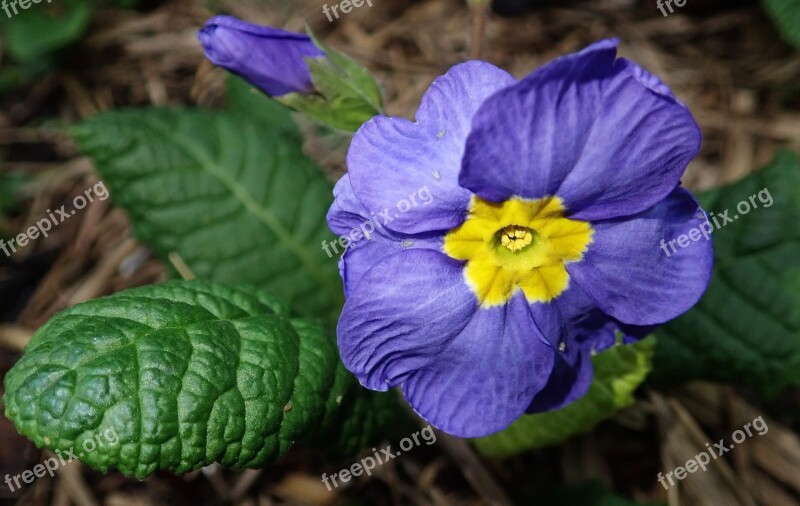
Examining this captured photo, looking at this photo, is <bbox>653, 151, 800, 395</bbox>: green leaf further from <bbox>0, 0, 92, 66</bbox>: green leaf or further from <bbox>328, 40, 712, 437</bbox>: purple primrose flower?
<bbox>0, 0, 92, 66</bbox>: green leaf

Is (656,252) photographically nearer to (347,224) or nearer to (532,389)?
(532,389)

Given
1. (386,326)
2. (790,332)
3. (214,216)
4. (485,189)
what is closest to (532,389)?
(386,326)
